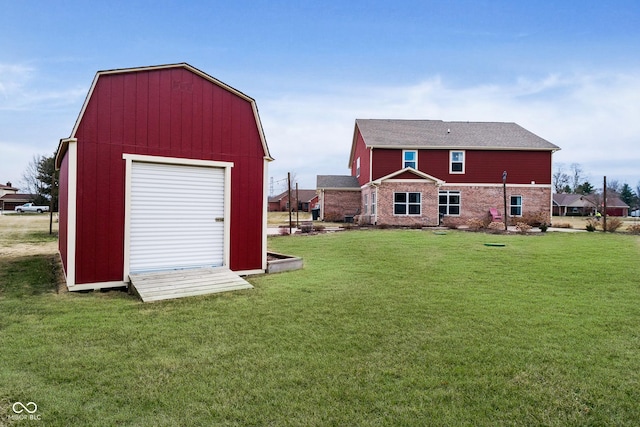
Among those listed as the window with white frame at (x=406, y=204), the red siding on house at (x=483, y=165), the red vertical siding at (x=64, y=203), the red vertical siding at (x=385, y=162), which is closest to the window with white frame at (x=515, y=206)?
the red siding on house at (x=483, y=165)

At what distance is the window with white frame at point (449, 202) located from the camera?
1007 inches

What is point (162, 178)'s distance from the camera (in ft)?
26.3

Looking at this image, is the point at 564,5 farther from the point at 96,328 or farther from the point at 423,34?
the point at 96,328

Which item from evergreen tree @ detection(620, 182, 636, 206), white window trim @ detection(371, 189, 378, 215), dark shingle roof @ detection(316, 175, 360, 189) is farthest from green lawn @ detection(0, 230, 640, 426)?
evergreen tree @ detection(620, 182, 636, 206)

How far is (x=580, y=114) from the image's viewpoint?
2312cm

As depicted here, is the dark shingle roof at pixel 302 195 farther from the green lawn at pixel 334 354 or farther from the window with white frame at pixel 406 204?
the green lawn at pixel 334 354

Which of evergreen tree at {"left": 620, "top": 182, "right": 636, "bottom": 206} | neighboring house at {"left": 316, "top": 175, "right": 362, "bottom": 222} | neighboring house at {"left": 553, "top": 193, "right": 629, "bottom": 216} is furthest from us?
evergreen tree at {"left": 620, "top": 182, "right": 636, "bottom": 206}

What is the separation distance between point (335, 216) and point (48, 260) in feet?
68.2

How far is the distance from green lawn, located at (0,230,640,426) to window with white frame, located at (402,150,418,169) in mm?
18628

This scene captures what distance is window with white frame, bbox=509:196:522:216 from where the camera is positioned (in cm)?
2602

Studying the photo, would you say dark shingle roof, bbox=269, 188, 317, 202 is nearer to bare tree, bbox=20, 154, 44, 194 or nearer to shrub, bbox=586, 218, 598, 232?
bare tree, bbox=20, 154, 44, 194

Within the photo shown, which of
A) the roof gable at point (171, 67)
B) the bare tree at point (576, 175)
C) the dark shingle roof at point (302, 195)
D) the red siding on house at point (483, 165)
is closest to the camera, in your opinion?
the roof gable at point (171, 67)

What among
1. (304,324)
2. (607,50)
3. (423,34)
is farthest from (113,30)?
(607,50)

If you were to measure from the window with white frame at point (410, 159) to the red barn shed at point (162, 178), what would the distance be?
18.3 meters
